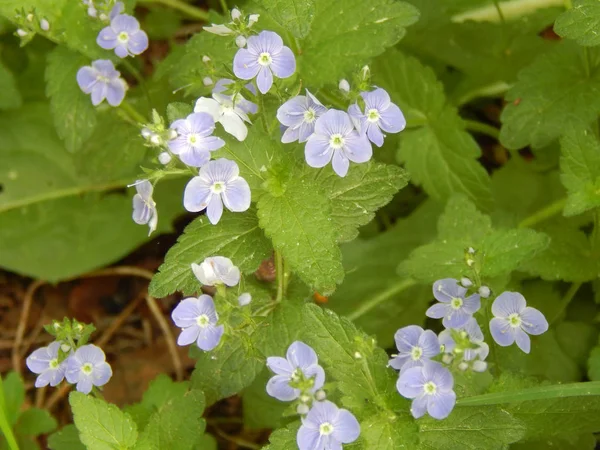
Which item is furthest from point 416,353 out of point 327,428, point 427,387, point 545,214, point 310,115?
point 545,214

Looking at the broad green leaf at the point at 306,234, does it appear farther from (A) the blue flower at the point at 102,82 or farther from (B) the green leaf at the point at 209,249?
(A) the blue flower at the point at 102,82

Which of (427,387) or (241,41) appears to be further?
(241,41)

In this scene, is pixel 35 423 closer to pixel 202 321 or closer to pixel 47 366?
pixel 47 366

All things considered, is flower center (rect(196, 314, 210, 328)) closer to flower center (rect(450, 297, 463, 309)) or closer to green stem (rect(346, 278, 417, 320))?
flower center (rect(450, 297, 463, 309))

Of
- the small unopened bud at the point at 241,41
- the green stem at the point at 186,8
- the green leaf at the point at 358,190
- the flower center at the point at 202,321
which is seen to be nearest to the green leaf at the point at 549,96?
the green leaf at the point at 358,190

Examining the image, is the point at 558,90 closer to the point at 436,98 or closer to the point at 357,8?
the point at 436,98

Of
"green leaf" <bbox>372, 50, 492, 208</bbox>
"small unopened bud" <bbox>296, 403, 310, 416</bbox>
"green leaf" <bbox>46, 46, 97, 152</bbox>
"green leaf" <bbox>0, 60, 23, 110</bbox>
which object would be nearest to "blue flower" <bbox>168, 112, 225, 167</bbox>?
"small unopened bud" <bbox>296, 403, 310, 416</bbox>
